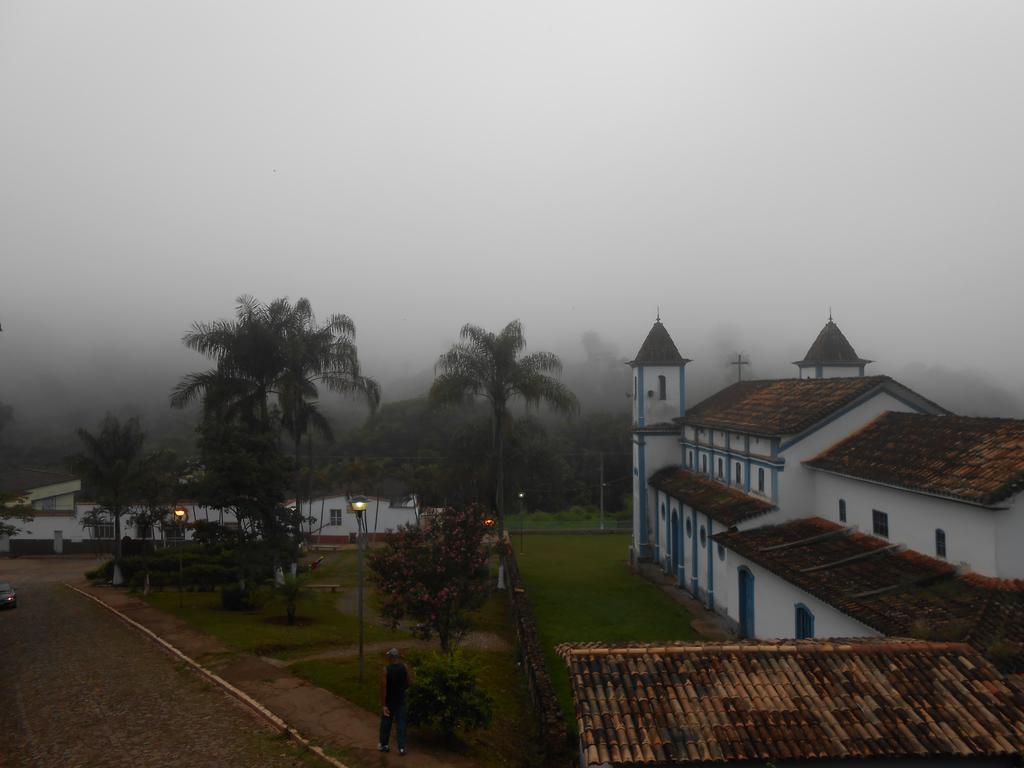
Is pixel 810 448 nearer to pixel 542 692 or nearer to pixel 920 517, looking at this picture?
pixel 920 517

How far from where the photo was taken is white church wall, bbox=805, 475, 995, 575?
1345cm

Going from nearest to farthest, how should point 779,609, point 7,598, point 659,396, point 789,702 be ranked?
1. point 789,702
2. point 779,609
3. point 7,598
4. point 659,396

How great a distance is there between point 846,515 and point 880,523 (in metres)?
1.80

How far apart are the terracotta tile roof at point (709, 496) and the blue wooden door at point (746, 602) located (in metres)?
1.54

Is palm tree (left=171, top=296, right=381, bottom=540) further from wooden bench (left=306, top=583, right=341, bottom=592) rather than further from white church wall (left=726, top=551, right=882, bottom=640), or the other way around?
white church wall (left=726, top=551, right=882, bottom=640)

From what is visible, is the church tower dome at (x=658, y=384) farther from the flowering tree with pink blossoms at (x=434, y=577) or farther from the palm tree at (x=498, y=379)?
the flowering tree with pink blossoms at (x=434, y=577)

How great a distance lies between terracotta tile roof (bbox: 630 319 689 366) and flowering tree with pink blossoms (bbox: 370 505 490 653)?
18.6m

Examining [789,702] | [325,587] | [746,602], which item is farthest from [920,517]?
[325,587]

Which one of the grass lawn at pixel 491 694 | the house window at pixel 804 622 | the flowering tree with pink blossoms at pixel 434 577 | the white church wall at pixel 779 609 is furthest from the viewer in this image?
the house window at pixel 804 622

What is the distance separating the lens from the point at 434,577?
625 inches

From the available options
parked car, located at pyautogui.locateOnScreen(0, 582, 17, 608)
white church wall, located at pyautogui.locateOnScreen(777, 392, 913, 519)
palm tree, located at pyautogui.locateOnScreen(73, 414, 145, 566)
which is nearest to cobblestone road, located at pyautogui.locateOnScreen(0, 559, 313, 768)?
parked car, located at pyautogui.locateOnScreen(0, 582, 17, 608)

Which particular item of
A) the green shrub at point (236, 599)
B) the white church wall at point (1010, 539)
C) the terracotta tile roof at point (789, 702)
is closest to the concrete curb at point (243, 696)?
the green shrub at point (236, 599)

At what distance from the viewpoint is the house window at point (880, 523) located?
670 inches

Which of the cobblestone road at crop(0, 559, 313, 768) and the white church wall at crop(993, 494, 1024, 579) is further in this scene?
the white church wall at crop(993, 494, 1024, 579)
